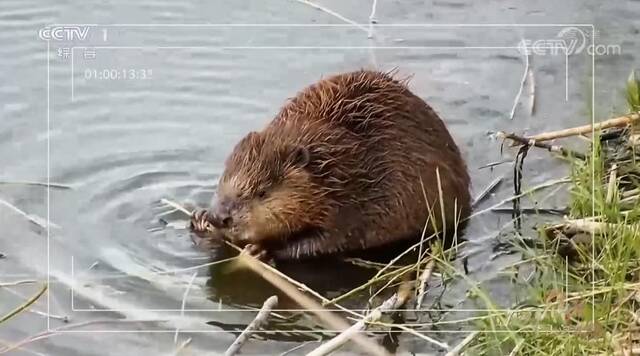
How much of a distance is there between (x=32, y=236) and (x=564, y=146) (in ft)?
2.46

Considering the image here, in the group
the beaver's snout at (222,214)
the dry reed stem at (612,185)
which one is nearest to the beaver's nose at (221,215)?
the beaver's snout at (222,214)

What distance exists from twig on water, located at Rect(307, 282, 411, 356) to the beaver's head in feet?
0.59

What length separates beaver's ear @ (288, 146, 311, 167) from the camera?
1.79m

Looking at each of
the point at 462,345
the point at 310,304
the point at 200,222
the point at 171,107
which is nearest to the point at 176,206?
the point at 200,222

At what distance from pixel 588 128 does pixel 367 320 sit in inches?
16.0

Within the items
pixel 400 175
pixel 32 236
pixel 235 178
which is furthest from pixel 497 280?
pixel 32 236

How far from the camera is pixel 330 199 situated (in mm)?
1798

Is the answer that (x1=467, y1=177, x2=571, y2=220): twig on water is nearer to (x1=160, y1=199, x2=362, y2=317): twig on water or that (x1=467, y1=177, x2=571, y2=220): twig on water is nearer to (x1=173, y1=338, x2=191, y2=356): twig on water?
(x1=160, y1=199, x2=362, y2=317): twig on water

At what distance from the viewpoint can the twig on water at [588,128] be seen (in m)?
1.72

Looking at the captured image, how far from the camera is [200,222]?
1.76 meters

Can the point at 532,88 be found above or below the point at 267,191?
above

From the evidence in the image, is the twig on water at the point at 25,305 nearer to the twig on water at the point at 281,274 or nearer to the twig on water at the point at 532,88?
the twig on water at the point at 281,274

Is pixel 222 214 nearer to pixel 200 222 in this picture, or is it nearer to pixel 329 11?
pixel 200 222
